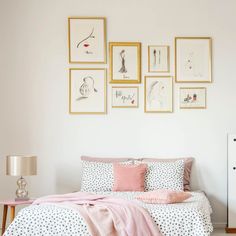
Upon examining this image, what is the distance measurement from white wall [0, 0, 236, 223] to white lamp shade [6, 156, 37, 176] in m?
0.58

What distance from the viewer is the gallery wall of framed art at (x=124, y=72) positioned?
20.2ft

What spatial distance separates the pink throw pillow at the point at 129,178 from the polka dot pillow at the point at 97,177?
0.09 meters

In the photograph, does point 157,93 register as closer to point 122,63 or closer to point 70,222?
point 122,63

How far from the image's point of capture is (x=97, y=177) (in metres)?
5.75

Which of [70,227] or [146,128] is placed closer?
[70,227]

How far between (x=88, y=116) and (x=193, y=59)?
1.39m

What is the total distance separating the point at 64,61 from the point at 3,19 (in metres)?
0.86

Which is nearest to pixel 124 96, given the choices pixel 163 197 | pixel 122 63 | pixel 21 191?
pixel 122 63

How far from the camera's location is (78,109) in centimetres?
616

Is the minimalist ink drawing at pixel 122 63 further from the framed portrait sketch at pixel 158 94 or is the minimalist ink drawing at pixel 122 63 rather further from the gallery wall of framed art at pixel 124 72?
the framed portrait sketch at pixel 158 94

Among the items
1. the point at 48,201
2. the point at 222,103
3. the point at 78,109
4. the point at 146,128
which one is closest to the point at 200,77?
the point at 222,103

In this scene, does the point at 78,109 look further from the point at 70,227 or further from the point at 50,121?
the point at 70,227

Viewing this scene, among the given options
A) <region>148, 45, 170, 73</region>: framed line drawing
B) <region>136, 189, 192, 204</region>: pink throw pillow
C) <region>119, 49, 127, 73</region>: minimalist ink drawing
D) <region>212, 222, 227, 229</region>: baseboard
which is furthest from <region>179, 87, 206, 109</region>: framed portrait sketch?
<region>136, 189, 192, 204</region>: pink throw pillow

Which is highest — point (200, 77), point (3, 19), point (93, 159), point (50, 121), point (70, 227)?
point (3, 19)
